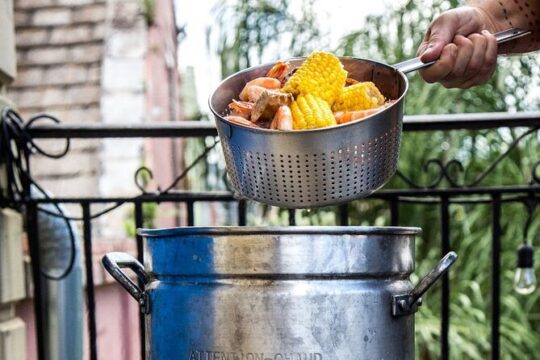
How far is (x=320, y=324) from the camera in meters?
1.18

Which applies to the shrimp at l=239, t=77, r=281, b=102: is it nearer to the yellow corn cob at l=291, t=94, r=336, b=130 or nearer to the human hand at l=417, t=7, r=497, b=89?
the yellow corn cob at l=291, t=94, r=336, b=130

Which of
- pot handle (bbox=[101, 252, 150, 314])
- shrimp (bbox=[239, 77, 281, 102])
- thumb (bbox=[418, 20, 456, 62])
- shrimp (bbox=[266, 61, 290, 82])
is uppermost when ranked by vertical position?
thumb (bbox=[418, 20, 456, 62])

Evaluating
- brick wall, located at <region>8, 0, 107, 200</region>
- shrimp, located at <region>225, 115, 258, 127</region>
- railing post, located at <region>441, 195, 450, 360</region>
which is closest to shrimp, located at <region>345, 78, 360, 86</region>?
shrimp, located at <region>225, 115, 258, 127</region>

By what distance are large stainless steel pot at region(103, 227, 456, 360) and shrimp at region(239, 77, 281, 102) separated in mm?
342

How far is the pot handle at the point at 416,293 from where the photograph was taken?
1.25 meters

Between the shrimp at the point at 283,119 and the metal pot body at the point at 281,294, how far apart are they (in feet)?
0.70

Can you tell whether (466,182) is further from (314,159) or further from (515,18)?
(314,159)

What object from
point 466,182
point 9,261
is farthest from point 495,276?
point 466,182

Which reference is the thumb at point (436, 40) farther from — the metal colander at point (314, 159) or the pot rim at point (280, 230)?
the pot rim at point (280, 230)

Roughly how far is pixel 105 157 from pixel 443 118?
2.46 meters

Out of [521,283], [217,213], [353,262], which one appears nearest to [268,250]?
[353,262]

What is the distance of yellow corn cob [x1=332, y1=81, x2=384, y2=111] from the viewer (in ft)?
4.49

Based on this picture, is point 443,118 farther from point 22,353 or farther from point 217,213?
point 217,213

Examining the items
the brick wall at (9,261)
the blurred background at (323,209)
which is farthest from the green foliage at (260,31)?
the brick wall at (9,261)
